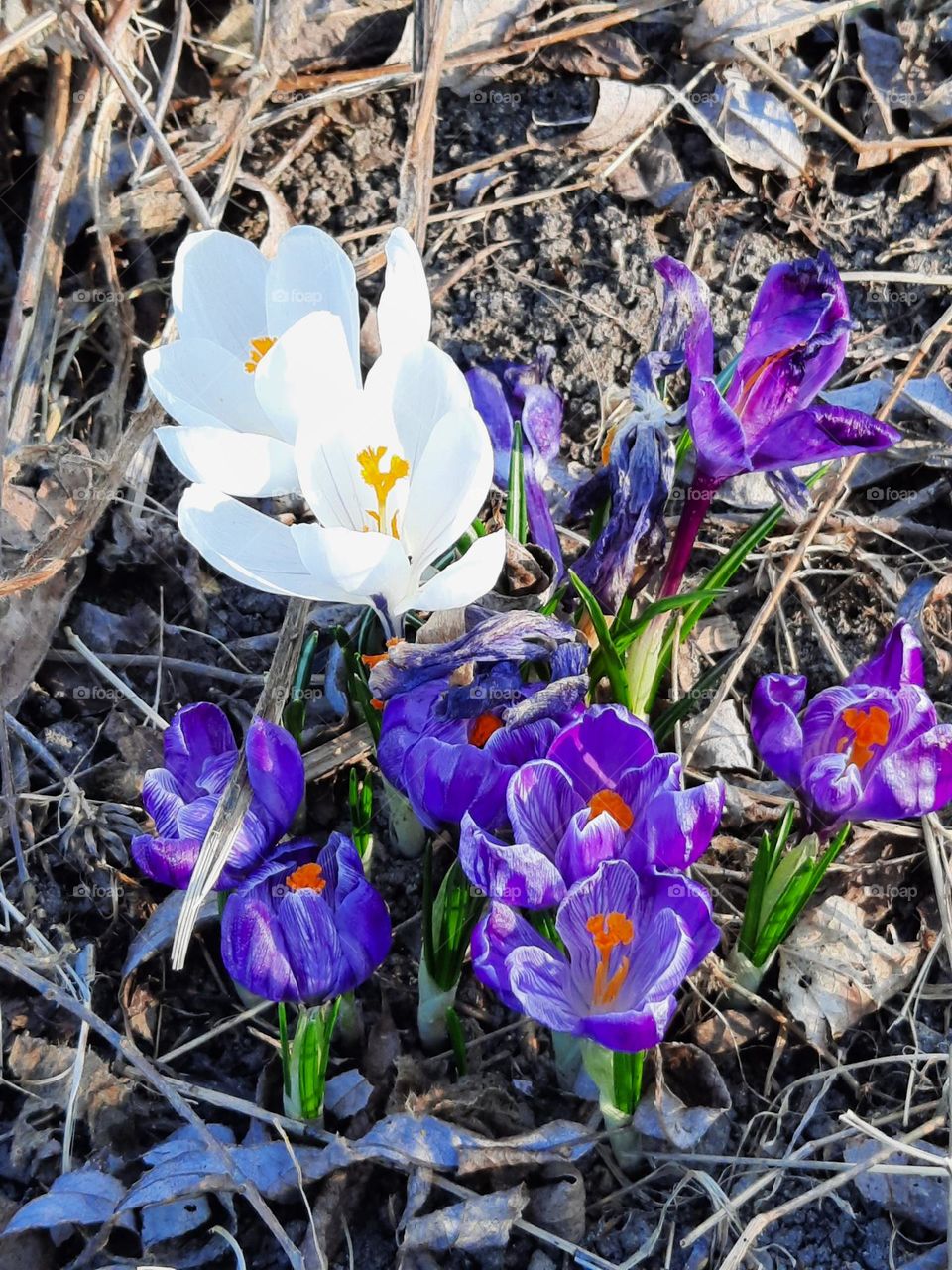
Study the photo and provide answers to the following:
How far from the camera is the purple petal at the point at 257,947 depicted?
4.56 feet

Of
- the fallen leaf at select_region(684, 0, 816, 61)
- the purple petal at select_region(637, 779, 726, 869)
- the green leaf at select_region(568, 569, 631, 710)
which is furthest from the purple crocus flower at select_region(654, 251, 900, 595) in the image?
the fallen leaf at select_region(684, 0, 816, 61)

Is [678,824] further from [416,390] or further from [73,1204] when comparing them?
[73,1204]

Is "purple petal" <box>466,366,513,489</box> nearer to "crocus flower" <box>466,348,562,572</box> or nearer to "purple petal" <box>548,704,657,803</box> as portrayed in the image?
"crocus flower" <box>466,348,562,572</box>

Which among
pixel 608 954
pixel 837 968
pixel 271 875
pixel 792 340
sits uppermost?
pixel 792 340

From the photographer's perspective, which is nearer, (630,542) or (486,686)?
(486,686)

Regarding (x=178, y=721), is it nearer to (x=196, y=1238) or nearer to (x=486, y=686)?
(x=486, y=686)

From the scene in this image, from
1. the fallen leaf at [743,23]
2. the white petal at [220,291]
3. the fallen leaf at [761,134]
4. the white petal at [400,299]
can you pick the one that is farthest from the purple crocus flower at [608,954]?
the fallen leaf at [743,23]

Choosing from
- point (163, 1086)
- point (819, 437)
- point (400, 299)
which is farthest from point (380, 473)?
point (163, 1086)

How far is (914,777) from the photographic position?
1.52 metres

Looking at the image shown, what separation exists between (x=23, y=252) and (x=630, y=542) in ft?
4.86

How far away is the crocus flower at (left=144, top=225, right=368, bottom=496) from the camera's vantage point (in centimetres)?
146

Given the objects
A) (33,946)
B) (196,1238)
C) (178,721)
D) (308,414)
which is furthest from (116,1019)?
(308,414)

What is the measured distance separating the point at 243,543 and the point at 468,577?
0.93 feet

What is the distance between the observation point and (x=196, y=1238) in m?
1.58
